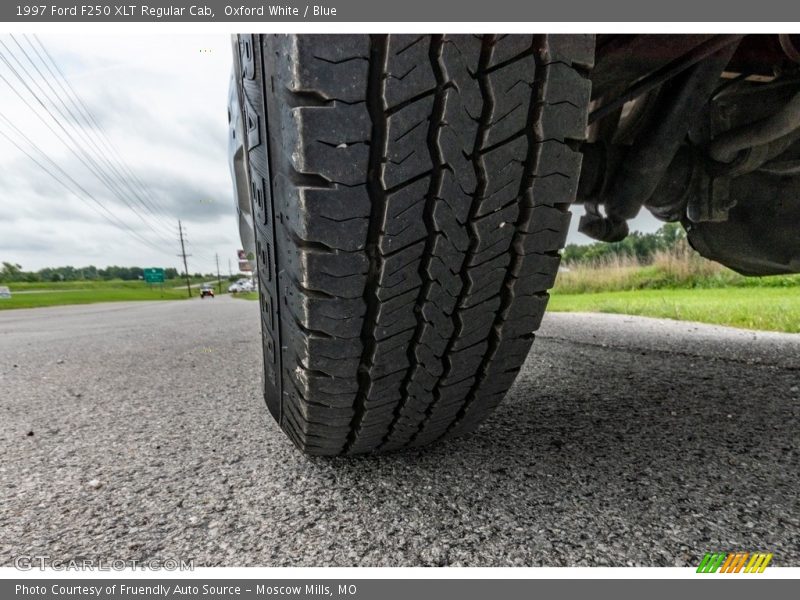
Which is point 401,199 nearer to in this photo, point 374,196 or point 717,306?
point 374,196

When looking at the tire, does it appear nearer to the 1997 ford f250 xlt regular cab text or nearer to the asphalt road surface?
the 1997 ford f250 xlt regular cab text

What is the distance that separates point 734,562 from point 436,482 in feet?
1.42

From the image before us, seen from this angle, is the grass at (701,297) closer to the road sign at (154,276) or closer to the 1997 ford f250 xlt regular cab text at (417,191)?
the 1997 ford f250 xlt regular cab text at (417,191)

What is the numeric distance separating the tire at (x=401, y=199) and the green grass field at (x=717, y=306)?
2.88 m

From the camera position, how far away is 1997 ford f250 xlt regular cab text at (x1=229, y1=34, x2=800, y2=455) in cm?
50

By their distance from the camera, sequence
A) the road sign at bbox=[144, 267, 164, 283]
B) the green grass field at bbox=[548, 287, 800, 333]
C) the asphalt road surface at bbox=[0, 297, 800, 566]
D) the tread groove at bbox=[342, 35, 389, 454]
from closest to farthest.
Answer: the tread groove at bbox=[342, 35, 389, 454] < the asphalt road surface at bbox=[0, 297, 800, 566] < the green grass field at bbox=[548, 287, 800, 333] < the road sign at bbox=[144, 267, 164, 283]

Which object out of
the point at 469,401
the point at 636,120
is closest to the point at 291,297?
the point at 469,401

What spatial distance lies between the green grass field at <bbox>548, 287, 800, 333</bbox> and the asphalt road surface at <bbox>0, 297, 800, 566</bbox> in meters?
1.64

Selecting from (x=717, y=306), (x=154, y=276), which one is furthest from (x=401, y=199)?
(x=154, y=276)

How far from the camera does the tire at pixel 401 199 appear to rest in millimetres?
492

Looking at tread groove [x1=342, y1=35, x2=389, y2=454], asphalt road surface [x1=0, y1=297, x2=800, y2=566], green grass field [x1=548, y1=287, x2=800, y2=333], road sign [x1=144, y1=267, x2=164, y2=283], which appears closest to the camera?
tread groove [x1=342, y1=35, x2=389, y2=454]

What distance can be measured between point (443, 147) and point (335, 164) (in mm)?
134

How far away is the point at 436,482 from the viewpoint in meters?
0.76

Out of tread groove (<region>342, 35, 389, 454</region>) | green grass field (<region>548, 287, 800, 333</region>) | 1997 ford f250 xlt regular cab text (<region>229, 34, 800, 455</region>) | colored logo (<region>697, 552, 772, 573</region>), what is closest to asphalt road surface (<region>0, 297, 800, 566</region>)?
colored logo (<region>697, 552, 772, 573</region>)
